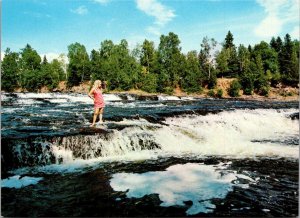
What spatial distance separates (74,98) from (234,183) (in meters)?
26.9

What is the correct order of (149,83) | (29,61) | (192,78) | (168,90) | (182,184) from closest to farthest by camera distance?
(182,184), (168,90), (192,78), (149,83), (29,61)

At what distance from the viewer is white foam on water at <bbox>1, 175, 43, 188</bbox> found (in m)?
7.29

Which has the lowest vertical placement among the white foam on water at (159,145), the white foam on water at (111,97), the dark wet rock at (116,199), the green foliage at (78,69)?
the dark wet rock at (116,199)

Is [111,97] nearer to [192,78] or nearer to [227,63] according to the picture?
[192,78]

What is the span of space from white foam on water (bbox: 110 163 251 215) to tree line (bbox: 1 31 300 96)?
4520cm

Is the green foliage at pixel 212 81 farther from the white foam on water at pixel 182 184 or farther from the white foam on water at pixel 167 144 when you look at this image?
the white foam on water at pixel 182 184

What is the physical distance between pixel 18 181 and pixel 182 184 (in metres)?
3.44

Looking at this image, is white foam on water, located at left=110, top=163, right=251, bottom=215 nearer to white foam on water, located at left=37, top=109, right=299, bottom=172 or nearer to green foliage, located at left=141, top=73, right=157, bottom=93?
white foam on water, located at left=37, top=109, right=299, bottom=172

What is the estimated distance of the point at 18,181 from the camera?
7578 millimetres

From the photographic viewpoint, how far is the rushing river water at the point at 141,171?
5992mm

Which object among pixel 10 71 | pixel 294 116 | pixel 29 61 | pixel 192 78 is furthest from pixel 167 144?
pixel 29 61

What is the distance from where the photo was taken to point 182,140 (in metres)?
11.9

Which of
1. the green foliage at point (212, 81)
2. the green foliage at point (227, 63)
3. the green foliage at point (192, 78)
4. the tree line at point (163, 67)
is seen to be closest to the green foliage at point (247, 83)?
the tree line at point (163, 67)

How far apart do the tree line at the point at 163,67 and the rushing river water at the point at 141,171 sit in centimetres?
4130
